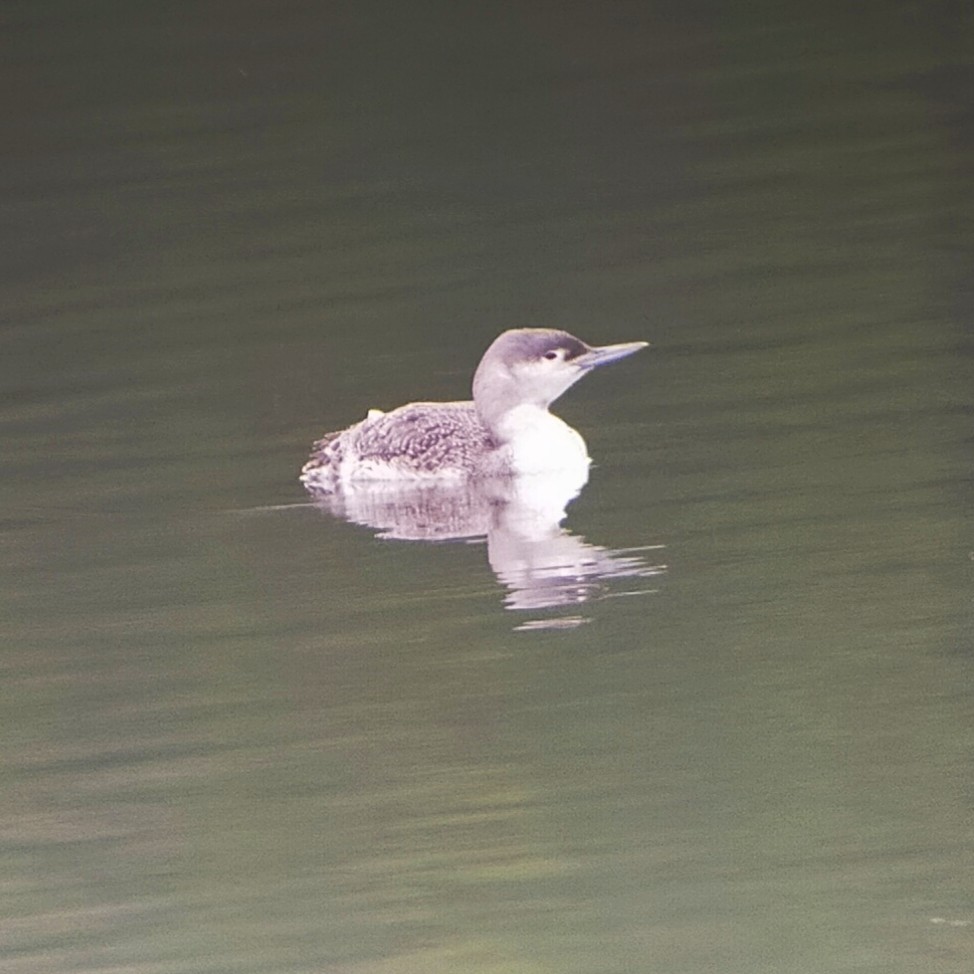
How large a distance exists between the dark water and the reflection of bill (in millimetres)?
33

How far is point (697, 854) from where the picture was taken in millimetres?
1938

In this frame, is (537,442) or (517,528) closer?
(517,528)

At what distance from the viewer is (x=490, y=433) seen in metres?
3.01

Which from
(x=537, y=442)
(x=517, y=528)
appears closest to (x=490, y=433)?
(x=537, y=442)

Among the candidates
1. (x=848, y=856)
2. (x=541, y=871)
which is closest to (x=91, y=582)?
(x=541, y=871)

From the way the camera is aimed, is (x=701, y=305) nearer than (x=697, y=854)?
No

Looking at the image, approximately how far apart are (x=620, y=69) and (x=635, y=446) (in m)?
2.58

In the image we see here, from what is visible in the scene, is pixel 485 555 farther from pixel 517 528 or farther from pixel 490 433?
pixel 490 433

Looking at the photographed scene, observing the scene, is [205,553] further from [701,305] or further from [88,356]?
[701,305]

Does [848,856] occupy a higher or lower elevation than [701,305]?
lower

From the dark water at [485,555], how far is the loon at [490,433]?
2.6 inches

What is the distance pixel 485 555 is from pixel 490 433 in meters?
0.33

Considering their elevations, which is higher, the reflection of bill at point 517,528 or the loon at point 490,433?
the loon at point 490,433

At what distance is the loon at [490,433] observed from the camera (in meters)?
2.97
